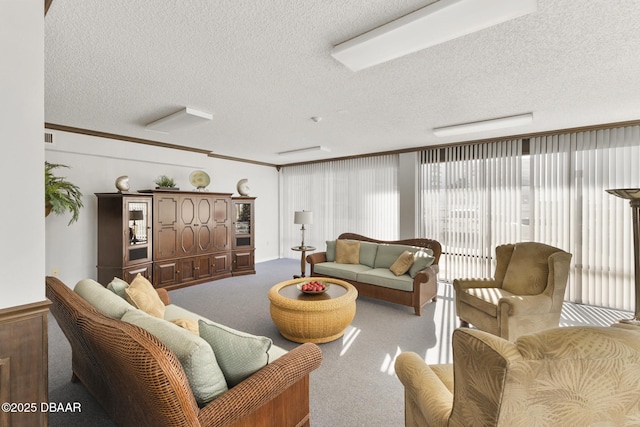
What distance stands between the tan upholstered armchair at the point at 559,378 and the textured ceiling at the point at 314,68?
5.73 feet

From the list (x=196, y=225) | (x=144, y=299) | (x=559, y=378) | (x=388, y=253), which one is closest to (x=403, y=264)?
(x=388, y=253)

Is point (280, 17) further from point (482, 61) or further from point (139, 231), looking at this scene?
point (139, 231)

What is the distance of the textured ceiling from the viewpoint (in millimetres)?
1694

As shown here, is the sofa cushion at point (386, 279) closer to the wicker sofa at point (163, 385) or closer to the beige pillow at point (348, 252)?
the beige pillow at point (348, 252)

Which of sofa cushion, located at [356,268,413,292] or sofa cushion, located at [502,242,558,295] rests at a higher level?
sofa cushion, located at [502,242,558,295]

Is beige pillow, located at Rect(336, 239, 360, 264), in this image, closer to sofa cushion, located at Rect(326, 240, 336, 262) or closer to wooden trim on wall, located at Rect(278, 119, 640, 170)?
sofa cushion, located at Rect(326, 240, 336, 262)

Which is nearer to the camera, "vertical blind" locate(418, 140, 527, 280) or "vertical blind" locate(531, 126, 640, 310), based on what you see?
"vertical blind" locate(531, 126, 640, 310)

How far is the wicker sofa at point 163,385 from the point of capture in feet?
3.38

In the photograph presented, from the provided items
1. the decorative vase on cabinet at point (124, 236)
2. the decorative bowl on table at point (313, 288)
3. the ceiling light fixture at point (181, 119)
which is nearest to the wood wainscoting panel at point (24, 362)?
the decorative bowl on table at point (313, 288)

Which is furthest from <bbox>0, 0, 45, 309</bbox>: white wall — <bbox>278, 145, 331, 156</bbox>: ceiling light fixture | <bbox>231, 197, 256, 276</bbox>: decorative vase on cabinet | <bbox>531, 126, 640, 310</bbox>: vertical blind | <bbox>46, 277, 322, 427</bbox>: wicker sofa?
<bbox>531, 126, 640, 310</bbox>: vertical blind

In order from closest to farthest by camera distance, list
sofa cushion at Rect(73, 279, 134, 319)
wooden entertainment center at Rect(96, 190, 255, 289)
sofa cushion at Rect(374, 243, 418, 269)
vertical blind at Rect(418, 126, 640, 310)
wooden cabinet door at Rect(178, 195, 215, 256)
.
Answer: sofa cushion at Rect(73, 279, 134, 319) < vertical blind at Rect(418, 126, 640, 310) < wooden entertainment center at Rect(96, 190, 255, 289) < sofa cushion at Rect(374, 243, 418, 269) < wooden cabinet door at Rect(178, 195, 215, 256)

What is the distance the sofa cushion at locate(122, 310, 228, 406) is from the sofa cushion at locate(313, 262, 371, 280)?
3.16 metres

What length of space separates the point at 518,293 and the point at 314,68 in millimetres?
3008

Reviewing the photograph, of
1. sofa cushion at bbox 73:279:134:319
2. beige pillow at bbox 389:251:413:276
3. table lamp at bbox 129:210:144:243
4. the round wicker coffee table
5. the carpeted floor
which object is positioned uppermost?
table lamp at bbox 129:210:144:243
